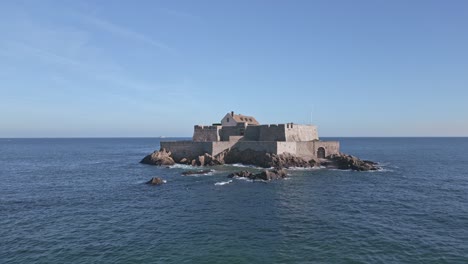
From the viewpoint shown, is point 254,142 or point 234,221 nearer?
point 234,221

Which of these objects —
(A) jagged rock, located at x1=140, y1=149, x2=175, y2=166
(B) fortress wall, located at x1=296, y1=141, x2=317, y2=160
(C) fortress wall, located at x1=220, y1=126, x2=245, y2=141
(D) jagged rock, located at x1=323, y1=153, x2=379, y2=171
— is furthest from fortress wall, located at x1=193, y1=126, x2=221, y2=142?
(D) jagged rock, located at x1=323, y1=153, x2=379, y2=171

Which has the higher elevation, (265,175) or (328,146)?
(328,146)

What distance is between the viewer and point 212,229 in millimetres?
21906

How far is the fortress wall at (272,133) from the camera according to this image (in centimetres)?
5708

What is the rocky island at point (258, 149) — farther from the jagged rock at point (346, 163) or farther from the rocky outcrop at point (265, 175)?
the rocky outcrop at point (265, 175)

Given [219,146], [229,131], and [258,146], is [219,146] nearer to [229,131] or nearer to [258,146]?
[229,131]

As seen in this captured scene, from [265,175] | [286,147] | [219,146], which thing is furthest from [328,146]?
[265,175]

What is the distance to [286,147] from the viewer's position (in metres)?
54.6

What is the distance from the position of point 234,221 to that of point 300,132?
129 feet

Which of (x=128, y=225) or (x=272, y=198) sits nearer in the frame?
(x=128, y=225)

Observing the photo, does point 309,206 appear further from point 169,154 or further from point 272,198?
point 169,154

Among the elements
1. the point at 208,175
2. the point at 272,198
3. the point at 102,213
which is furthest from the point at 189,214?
the point at 208,175

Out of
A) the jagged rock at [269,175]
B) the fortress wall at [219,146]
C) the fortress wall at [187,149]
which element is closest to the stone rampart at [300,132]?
the fortress wall at [219,146]

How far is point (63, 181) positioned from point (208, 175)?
19.4 meters
